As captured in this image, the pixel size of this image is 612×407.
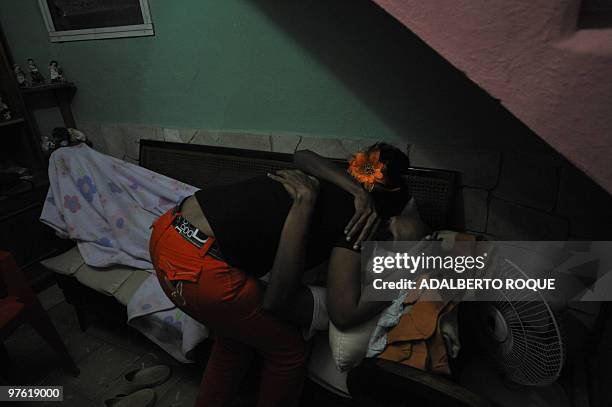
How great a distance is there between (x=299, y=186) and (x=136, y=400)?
4.42 ft

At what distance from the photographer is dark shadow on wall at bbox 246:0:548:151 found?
4.43ft

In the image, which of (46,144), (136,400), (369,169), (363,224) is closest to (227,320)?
(363,224)

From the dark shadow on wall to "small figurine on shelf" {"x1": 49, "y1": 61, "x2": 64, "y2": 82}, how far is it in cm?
176

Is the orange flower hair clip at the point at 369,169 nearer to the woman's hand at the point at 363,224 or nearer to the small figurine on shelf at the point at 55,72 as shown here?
the woman's hand at the point at 363,224

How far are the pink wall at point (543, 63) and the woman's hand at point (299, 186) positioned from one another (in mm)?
580

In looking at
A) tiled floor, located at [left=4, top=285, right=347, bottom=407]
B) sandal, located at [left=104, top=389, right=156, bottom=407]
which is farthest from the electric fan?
sandal, located at [left=104, top=389, right=156, bottom=407]

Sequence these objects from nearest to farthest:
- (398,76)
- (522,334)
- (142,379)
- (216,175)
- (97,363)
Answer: (522,334) → (398,76) → (142,379) → (97,363) → (216,175)

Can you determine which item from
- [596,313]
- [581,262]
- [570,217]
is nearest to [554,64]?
[570,217]

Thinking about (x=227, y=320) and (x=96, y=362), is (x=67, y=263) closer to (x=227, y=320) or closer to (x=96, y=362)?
(x=96, y=362)

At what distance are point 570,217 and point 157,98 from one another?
7.51 feet

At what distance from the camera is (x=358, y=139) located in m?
1.68

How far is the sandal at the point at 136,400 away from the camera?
5.36ft

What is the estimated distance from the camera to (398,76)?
4.83 feet

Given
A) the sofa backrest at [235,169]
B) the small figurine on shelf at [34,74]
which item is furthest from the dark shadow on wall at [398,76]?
the small figurine on shelf at [34,74]
